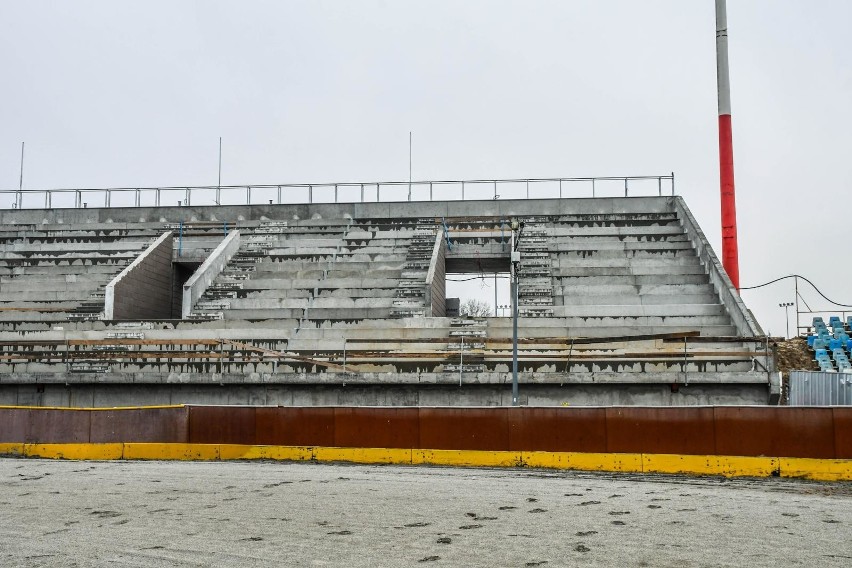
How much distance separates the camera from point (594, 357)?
23.0m

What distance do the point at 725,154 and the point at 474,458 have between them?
22.9 metres

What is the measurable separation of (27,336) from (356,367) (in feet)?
35.6

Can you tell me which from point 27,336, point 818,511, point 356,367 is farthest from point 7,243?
point 818,511

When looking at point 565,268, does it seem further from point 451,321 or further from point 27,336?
point 27,336

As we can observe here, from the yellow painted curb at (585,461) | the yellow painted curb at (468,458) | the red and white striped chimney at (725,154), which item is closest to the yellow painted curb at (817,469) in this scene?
the yellow painted curb at (585,461)

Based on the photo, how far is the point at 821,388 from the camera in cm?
2144

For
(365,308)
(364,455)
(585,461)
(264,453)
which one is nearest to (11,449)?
(264,453)

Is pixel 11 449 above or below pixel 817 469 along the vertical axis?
below

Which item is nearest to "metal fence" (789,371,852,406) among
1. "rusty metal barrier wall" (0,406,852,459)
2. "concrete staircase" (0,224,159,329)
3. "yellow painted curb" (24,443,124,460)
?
"rusty metal barrier wall" (0,406,852,459)

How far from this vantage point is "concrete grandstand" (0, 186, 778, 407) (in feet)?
73.9

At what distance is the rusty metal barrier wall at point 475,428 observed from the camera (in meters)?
16.1

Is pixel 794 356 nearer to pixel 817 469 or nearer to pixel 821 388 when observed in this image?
pixel 821 388

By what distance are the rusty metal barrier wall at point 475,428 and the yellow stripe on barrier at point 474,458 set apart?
129mm

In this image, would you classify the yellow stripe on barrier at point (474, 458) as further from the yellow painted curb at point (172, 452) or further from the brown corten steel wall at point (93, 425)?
the brown corten steel wall at point (93, 425)
